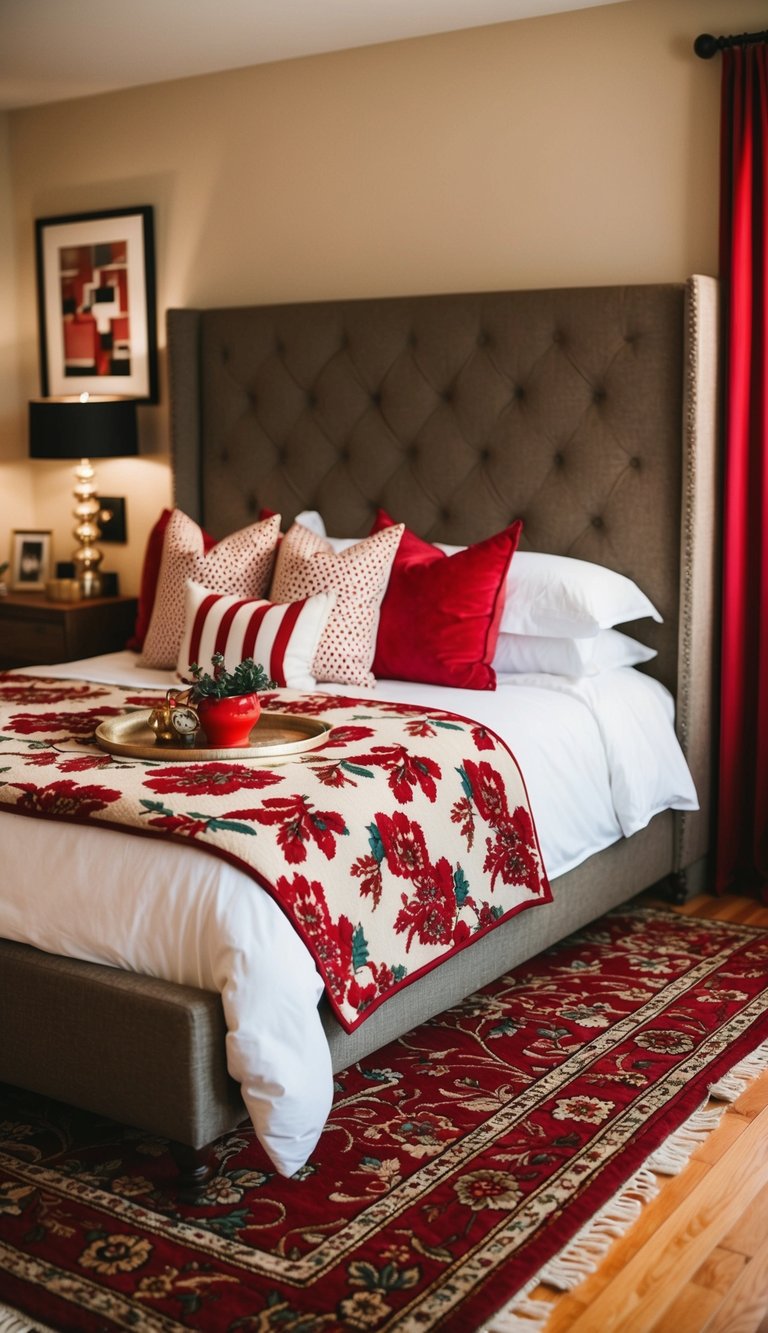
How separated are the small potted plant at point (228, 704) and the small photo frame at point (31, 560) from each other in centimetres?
238

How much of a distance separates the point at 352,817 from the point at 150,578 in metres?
1.88

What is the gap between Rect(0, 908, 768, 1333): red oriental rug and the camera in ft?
6.15

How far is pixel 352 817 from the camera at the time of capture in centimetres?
236

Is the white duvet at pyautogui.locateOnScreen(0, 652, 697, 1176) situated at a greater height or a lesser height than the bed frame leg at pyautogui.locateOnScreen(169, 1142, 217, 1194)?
greater

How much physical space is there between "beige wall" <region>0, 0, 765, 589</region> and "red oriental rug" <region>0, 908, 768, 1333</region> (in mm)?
2033

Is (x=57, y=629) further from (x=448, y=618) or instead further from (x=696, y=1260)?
(x=696, y=1260)

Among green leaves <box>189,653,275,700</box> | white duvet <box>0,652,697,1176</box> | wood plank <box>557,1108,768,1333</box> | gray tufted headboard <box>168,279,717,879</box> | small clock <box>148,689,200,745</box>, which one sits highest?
gray tufted headboard <box>168,279,717,879</box>

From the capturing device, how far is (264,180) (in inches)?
170

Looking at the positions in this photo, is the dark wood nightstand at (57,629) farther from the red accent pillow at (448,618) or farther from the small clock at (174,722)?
the small clock at (174,722)

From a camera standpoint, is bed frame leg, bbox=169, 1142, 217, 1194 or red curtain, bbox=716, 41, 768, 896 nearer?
bed frame leg, bbox=169, 1142, 217, 1194

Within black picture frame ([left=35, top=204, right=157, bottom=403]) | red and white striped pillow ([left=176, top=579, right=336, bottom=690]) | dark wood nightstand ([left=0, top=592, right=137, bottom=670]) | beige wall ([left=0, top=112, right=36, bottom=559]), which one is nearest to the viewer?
red and white striped pillow ([left=176, top=579, right=336, bottom=690])

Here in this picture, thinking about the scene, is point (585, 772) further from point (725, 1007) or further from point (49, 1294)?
point (49, 1294)

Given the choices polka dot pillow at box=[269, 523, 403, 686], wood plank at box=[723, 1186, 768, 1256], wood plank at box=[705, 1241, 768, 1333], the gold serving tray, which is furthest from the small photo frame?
wood plank at box=[705, 1241, 768, 1333]

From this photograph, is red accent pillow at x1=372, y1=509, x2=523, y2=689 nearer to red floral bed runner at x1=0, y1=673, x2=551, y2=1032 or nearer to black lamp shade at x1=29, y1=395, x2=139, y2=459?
red floral bed runner at x1=0, y1=673, x2=551, y2=1032
